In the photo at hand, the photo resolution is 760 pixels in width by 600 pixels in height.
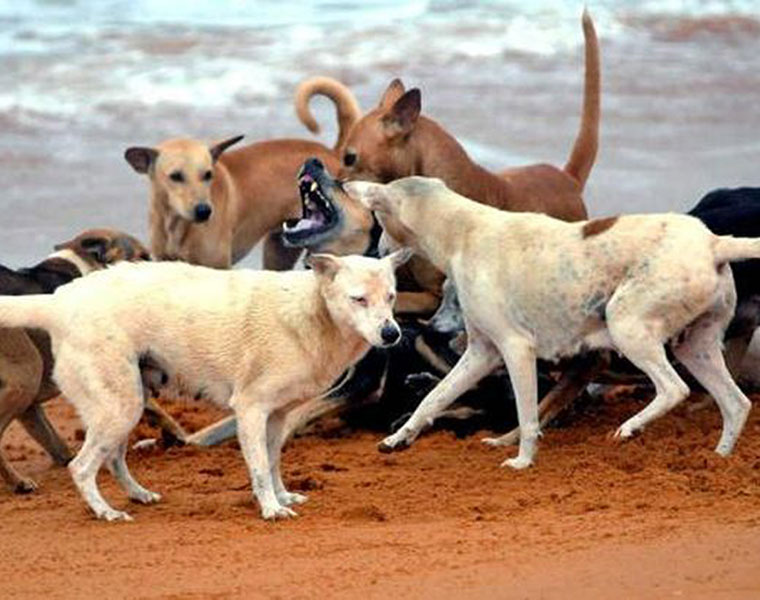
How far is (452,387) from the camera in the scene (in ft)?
33.0

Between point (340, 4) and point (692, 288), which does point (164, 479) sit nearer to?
point (692, 288)

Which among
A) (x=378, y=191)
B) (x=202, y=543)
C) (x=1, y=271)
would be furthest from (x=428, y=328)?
(x=202, y=543)

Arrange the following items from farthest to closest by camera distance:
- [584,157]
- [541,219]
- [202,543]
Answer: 1. [584,157]
2. [541,219]
3. [202,543]

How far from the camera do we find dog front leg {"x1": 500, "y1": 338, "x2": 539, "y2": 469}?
9.80 metres

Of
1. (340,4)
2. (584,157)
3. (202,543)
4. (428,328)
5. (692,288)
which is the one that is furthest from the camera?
(340,4)

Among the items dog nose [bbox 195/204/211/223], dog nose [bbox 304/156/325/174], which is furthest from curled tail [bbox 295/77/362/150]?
dog nose [bbox 304/156/325/174]

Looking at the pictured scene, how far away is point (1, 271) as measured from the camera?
10.7m

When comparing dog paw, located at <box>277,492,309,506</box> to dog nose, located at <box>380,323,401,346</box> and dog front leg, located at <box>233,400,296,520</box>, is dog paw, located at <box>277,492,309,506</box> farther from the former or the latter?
dog nose, located at <box>380,323,401,346</box>

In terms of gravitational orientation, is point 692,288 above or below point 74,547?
above

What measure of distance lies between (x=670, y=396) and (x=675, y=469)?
29 centimetres

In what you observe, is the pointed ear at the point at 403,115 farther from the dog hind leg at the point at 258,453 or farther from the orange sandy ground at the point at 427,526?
Answer: the dog hind leg at the point at 258,453

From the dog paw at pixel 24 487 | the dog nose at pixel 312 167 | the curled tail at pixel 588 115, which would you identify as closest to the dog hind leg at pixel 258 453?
the dog paw at pixel 24 487

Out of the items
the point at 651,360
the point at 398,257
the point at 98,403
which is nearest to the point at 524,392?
the point at 651,360

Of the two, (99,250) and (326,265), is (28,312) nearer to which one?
(326,265)
